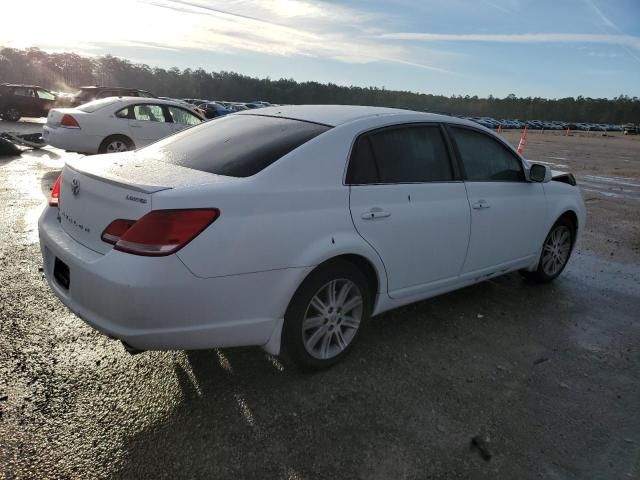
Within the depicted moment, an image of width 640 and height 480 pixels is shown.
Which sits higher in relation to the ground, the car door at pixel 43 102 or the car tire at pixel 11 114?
the car door at pixel 43 102

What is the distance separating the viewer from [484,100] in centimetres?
14238

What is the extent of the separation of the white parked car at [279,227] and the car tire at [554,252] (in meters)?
0.94

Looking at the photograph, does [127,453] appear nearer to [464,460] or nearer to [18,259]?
[464,460]

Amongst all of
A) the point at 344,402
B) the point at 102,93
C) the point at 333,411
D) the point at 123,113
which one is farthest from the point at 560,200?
the point at 102,93

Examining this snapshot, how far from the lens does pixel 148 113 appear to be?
35.6 ft

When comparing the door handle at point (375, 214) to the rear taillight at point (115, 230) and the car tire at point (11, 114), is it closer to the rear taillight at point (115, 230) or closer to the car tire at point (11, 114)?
the rear taillight at point (115, 230)

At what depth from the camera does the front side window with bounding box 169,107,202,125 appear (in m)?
11.2

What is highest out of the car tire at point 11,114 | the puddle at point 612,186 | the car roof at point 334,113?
the car roof at point 334,113

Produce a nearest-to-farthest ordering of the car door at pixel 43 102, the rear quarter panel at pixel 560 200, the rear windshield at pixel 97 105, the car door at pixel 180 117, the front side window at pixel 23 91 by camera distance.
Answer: the rear quarter panel at pixel 560 200 < the rear windshield at pixel 97 105 < the car door at pixel 180 117 < the front side window at pixel 23 91 < the car door at pixel 43 102

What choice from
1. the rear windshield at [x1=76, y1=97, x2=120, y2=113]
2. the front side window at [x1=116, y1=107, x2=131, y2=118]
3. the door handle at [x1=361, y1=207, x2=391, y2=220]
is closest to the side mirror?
the door handle at [x1=361, y1=207, x2=391, y2=220]

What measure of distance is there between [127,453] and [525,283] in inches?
164

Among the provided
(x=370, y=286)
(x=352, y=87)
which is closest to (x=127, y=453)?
(x=370, y=286)

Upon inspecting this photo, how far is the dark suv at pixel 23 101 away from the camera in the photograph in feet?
71.7

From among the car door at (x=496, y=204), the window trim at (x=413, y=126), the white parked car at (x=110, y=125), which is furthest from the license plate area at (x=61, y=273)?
the white parked car at (x=110, y=125)
